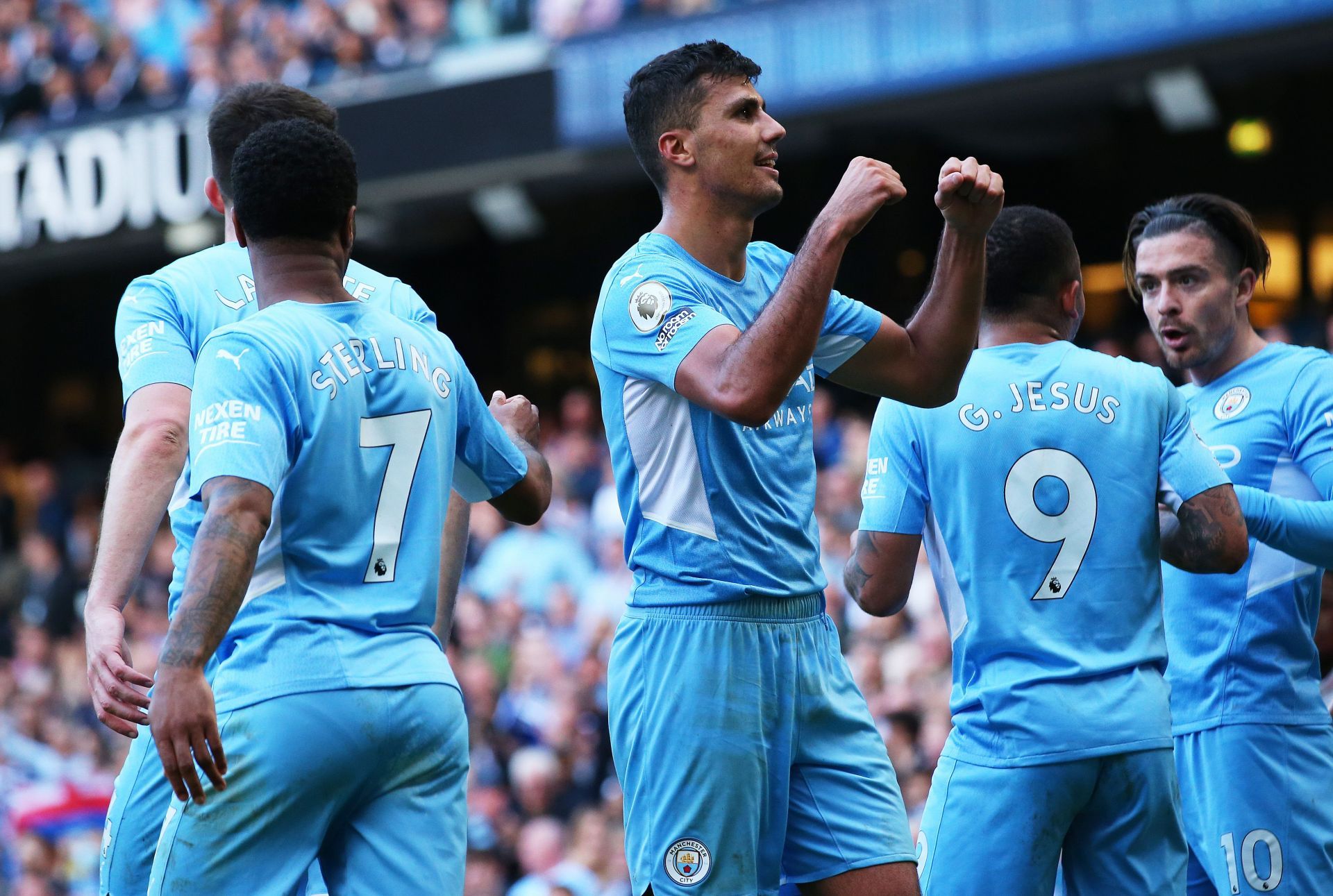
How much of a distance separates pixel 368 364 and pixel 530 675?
7921mm

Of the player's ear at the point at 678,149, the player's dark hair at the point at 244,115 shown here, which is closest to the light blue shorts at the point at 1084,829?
the player's ear at the point at 678,149

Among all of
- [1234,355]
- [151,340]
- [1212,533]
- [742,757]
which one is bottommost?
[742,757]

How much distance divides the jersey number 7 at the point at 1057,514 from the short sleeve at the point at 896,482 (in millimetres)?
244

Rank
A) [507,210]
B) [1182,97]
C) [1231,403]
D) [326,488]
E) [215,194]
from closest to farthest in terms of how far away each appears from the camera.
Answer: [326,488]
[215,194]
[1231,403]
[1182,97]
[507,210]

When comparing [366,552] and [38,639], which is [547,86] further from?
[366,552]

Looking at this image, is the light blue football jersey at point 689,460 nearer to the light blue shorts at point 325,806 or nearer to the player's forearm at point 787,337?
the player's forearm at point 787,337

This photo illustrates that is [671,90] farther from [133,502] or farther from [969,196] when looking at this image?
[133,502]

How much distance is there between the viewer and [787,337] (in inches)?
133

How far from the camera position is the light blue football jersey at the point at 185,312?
3895 millimetres

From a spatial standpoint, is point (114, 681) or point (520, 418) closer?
point (114, 681)

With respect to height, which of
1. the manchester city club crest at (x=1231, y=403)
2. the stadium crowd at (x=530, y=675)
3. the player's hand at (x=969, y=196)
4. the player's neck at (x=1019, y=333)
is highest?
the player's hand at (x=969, y=196)

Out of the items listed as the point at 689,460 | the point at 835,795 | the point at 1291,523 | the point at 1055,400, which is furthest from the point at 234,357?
the point at 1291,523

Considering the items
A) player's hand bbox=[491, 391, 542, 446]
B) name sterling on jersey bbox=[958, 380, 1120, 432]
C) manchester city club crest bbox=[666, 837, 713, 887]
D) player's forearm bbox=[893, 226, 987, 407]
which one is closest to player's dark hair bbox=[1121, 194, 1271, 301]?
name sterling on jersey bbox=[958, 380, 1120, 432]

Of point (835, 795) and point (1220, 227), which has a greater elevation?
point (1220, 227)
